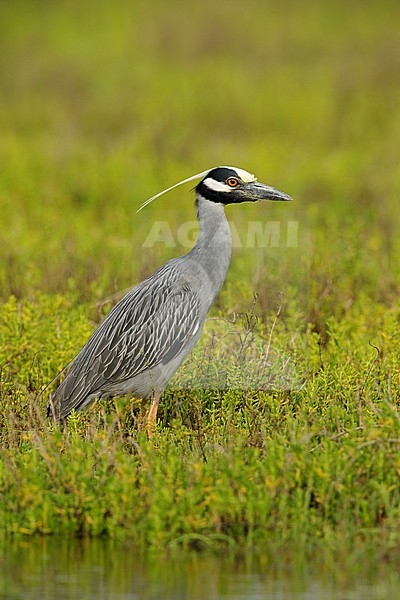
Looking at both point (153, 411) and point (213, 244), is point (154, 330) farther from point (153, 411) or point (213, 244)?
point (213, 244)

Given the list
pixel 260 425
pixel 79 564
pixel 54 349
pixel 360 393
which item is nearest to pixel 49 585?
pixel 79 564

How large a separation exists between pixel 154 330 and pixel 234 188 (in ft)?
3.12

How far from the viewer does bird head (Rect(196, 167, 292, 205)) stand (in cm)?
641

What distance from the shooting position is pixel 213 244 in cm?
635

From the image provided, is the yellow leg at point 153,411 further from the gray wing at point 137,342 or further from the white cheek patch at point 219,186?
the white cheek patch at point 219,186

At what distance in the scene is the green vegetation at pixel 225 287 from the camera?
468 cm

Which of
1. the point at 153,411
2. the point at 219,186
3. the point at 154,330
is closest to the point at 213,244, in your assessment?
the point at 219,186

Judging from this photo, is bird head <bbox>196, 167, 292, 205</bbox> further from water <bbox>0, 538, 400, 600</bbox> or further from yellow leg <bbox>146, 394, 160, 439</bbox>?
water <bbox>0, 538, 400, 600</bbox>

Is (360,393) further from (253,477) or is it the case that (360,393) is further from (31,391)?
(31,391)

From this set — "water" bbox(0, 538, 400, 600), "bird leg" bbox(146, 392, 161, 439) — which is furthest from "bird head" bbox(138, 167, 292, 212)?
"water" bbox(0, 538, 400, 600)

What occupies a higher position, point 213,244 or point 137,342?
point 213,244

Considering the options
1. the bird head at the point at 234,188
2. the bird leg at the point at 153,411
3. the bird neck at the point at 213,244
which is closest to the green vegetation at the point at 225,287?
the bird leg at the point at 153,411

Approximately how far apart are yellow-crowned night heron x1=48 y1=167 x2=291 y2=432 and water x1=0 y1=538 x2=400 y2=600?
1.66m

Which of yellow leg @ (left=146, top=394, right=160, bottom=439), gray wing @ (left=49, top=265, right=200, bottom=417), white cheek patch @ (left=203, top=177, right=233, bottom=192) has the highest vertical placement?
white cheek patch @ (left=203, top=177, right=233, bottom=192)
